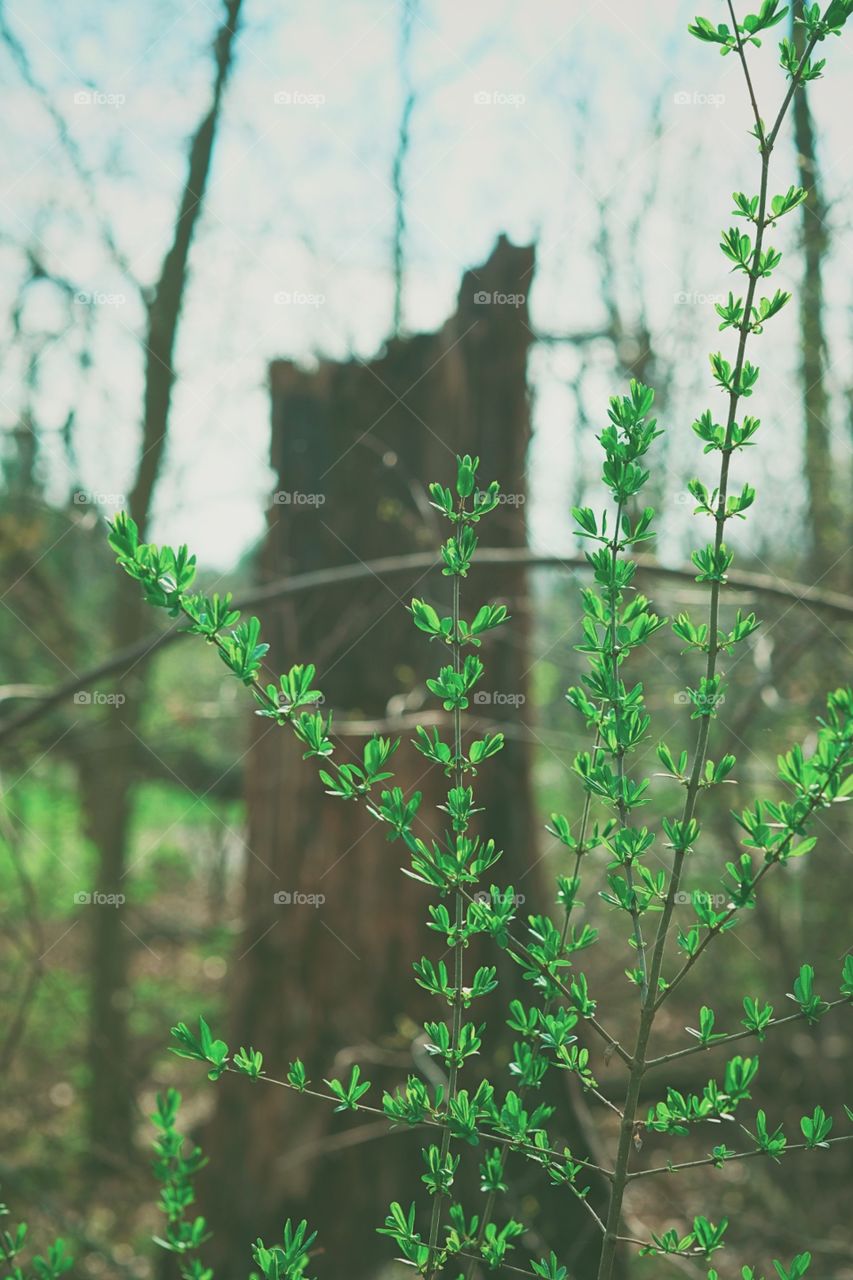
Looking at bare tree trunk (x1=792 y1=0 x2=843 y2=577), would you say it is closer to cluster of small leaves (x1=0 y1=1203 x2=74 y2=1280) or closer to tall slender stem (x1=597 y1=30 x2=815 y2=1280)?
tall slender stem (x1=597 y1=30 x2=815 y2=1280)

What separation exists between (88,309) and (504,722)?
8.68 feet

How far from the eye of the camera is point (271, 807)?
11.8 feet

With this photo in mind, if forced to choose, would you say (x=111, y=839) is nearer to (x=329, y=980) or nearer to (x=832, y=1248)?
(x=329, y=980)

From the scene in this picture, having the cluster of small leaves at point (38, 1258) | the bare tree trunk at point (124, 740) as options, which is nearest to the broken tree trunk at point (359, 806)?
the bare tree trunk at point (124, 740)
